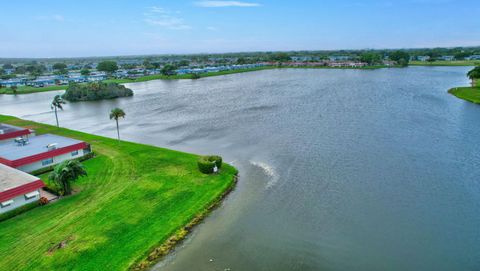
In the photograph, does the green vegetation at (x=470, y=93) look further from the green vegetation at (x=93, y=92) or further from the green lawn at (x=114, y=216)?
the green vegetation at (x=93, y=92)

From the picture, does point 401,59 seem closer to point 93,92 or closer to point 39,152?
point 93,92

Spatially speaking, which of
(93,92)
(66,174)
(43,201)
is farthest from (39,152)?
(93,92)

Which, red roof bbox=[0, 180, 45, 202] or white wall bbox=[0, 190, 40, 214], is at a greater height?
red roof bbox=[0, 180, 45, 202]

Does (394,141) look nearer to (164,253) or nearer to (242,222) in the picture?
(242,222)

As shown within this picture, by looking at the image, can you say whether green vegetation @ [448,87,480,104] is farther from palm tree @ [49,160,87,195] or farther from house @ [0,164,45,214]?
house @ [0,164,45,214]

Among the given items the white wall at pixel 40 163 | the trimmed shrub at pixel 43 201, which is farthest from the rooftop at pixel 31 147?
the trimmed shrub at pixel 43 201

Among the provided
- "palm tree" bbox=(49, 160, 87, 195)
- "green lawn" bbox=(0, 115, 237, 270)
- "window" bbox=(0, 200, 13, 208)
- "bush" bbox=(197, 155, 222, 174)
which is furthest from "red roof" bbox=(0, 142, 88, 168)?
"bush" bbox=(197, 155, 222, 174)

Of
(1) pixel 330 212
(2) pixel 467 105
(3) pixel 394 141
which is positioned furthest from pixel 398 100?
(1) pixel 330 212
